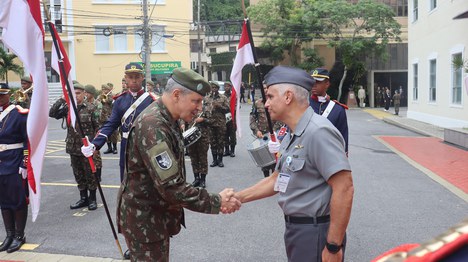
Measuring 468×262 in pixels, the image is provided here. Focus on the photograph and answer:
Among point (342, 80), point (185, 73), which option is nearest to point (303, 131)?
point (185, 73)

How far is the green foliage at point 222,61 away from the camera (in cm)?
4525

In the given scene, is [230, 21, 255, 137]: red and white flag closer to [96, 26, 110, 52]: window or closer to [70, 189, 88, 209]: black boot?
[70, 189, 88, 209]: black boot

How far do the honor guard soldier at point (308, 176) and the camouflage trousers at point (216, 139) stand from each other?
766cm

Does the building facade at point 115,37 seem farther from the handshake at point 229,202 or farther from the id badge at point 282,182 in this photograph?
the id badge at point 282,182

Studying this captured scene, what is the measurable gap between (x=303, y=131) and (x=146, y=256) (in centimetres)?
144

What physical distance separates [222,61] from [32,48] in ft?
140

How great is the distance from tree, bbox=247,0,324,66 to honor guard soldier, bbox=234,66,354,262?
32.5 metres

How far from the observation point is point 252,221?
6.08 m

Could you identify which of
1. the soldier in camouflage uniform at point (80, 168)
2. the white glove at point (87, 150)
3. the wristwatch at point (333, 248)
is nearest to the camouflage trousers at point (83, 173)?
the soldier in camouflage uniform at point (80, 168)

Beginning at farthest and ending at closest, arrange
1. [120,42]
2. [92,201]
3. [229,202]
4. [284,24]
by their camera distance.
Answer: [284,24] → [120,42] → [92,201] → [229,202]

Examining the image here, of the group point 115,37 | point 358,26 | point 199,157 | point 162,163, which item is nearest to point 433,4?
point 358,26

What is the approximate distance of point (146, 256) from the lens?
304cm

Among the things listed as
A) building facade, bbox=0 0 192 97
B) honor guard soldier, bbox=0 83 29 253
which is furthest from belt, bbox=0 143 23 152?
building facade, bbox=0 0 192 97

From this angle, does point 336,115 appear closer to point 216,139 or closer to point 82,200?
point 82,200
